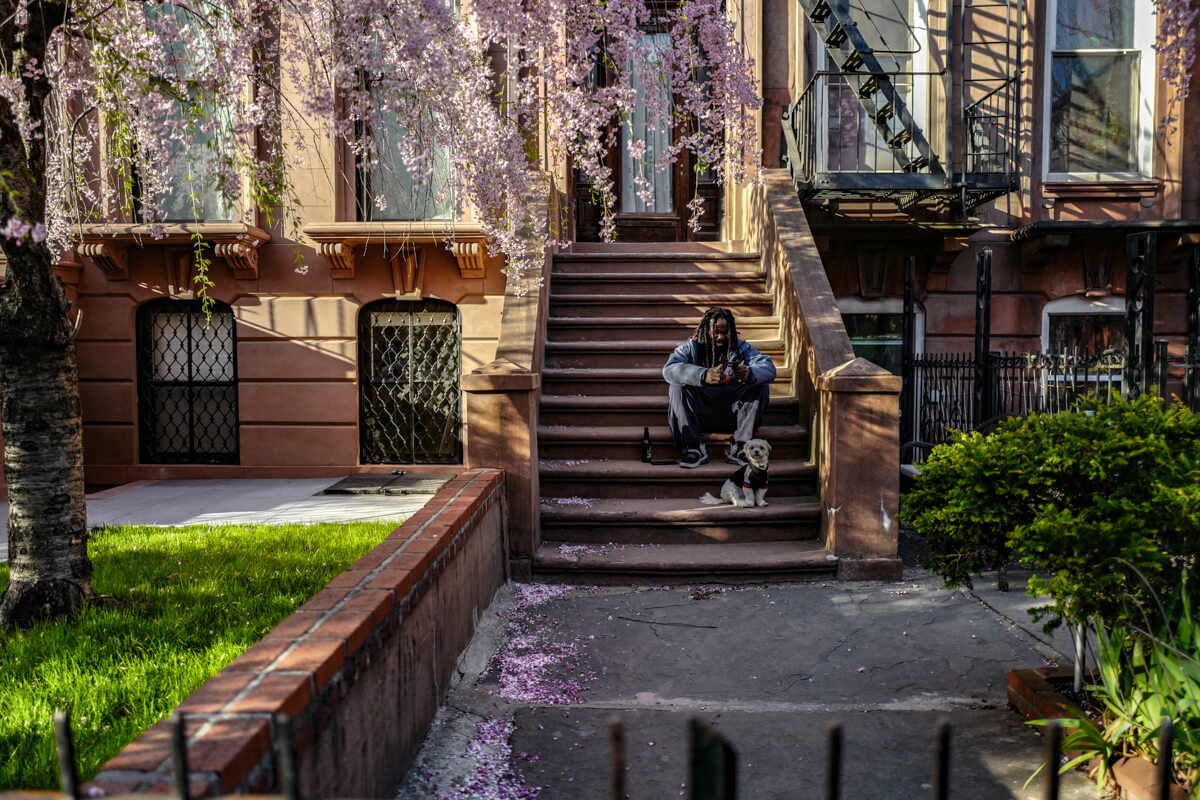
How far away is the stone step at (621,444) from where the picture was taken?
283 inches

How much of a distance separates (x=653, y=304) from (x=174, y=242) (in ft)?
20.6

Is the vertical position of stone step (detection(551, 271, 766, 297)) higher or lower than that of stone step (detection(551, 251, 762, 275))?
lower

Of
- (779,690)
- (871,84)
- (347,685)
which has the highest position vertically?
(871,84)

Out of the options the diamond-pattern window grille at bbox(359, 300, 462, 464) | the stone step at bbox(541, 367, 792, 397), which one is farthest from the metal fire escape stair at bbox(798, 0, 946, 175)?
the diamond-pattern window grille at bbox(359, 300, 462, 464)

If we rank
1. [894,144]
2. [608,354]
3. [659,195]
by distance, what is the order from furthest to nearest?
1. [659,195]
2. [894,144]
3. [608,354]

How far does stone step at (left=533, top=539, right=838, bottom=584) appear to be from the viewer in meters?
5.89

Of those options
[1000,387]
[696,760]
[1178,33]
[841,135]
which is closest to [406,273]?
[841,135]

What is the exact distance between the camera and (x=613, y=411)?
765 centimetres

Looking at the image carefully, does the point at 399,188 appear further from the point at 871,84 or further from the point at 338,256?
the point at 871,84

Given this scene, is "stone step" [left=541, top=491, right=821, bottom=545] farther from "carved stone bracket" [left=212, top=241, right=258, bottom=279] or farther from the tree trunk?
"carved stone bracket" [left=212, top=241, right=258, bottom=279]

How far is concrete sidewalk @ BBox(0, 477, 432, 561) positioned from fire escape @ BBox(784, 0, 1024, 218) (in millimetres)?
5985

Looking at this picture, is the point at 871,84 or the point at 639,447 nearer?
the point at 639,447

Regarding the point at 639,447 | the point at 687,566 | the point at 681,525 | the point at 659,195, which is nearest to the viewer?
the point at 687,566

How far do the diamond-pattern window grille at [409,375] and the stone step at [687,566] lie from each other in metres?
5.43
